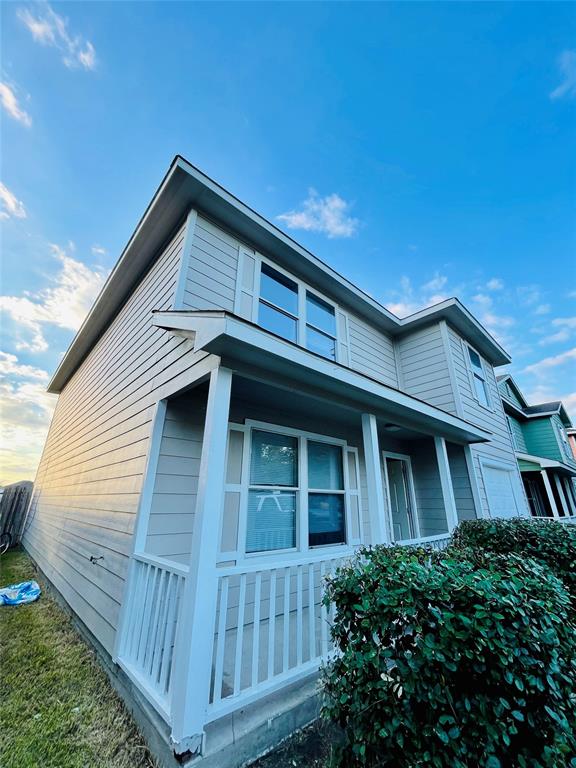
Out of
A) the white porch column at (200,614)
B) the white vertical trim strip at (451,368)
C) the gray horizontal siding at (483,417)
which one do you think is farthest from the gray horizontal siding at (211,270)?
the gray horizontal siding at (483,417)

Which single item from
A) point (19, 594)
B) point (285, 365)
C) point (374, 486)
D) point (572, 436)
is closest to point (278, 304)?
point (285, 365)

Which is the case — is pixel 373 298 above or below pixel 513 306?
below

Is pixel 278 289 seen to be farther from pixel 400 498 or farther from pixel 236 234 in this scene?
pixel 400 498

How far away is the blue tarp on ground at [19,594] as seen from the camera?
5.11 m

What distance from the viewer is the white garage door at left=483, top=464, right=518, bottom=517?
22.5ft

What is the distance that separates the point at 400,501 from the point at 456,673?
5.42 meters

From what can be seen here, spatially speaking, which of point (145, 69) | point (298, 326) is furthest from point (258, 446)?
point (145, 69)

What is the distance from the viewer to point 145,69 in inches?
220

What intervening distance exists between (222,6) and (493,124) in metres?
6.59

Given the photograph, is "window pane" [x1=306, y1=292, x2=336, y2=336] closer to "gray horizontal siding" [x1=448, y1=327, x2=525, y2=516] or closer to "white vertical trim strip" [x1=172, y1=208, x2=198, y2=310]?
"white vertical trim strip" [x1=172, y1=208, x2=198, y2=310]

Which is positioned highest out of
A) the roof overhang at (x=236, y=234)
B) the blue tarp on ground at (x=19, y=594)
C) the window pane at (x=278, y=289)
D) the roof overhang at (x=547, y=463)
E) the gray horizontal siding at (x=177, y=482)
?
the roof overhang at (x=236, y=234)

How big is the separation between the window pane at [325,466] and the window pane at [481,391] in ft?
17.1

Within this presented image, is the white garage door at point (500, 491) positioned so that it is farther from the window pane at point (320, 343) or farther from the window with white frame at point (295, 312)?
the window with white frame at point (295, 312)

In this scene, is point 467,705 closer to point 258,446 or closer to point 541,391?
point 258,446
